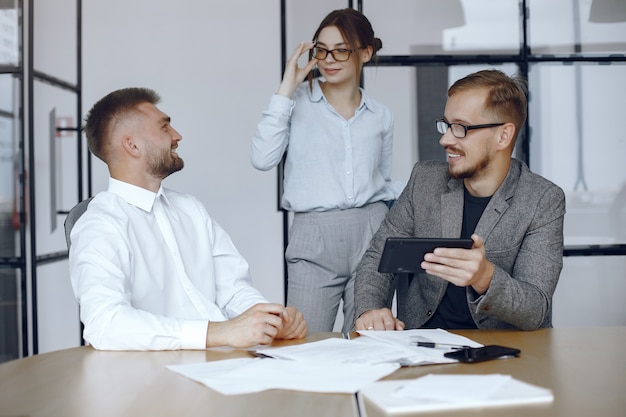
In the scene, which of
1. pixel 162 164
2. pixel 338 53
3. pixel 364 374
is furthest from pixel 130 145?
pixel 364 374

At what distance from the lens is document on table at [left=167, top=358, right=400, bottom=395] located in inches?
53.0

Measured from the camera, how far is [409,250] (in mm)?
1815

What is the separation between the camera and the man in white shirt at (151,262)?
174cm

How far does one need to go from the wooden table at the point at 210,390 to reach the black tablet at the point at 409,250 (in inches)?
9.3

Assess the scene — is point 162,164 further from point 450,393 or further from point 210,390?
point 450,393

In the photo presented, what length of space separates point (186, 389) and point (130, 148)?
1178mm

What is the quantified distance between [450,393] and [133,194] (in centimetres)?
133

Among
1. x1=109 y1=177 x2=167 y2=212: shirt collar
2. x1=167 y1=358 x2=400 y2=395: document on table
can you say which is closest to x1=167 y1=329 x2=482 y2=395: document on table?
x1=167 y1=358 x2=400 y2=395: document on table

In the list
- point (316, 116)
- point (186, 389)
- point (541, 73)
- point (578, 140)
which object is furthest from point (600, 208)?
point (186, 389)

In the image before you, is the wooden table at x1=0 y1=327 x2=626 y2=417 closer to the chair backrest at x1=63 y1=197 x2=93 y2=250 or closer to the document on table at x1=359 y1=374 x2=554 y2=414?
the document on table at x1=359 y1=374 x2=554 y2=414

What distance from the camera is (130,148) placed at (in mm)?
2352

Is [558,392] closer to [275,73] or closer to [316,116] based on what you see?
[316,116]

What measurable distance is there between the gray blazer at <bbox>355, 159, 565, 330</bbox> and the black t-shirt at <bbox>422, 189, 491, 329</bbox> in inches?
1.4

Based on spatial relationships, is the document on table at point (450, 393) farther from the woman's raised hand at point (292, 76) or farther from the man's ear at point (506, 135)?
the woman's raised hand at point (292, 76)
